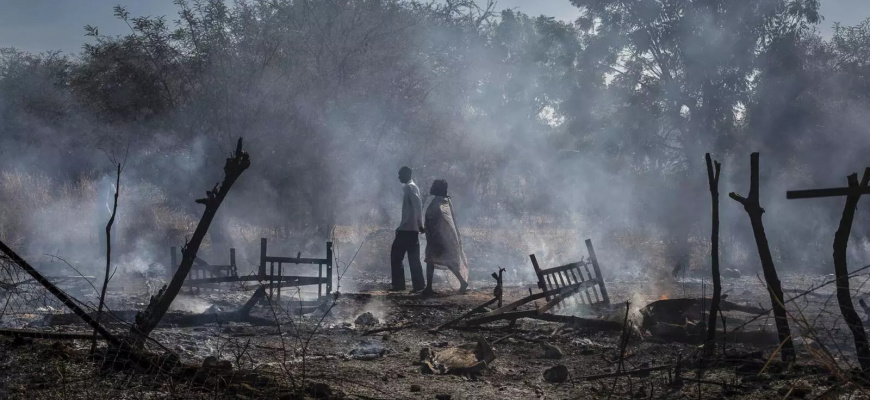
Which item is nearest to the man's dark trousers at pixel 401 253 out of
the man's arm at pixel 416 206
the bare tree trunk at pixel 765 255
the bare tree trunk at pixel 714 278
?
the man's arm at pixel 416 206

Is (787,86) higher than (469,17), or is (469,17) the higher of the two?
(469,17)

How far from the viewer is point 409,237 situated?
37.2 ft

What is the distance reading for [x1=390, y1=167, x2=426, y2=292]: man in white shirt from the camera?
36.8 feet

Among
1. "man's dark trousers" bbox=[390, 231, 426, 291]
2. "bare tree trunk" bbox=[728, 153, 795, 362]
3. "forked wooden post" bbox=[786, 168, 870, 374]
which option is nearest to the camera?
"forked wooden post" bbox=[786, 168, 870, 374]

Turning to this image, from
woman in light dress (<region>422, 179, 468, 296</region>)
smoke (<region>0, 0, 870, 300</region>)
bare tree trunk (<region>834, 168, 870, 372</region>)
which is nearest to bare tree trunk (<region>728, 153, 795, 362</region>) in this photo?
bare tree trunk (<region>834, 168, 870, 372</region>)

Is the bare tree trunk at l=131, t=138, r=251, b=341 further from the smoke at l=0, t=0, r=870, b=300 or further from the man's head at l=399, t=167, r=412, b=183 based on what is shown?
the smoke at l=0, t=0, r=870, b=300

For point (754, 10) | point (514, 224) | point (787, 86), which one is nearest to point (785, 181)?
point (787, 86)

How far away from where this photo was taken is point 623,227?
22469 millimetres

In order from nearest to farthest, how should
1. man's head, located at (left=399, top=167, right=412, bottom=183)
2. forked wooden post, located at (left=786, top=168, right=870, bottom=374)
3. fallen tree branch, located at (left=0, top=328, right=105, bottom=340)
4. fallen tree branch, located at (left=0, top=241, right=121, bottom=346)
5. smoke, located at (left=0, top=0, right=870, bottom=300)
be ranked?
1. fallen tree branch, located at (left=0, top=241, right=121, bottom=346)
2. forked wooden post, located at (left=786, top=168, right=870, bottom=374)
3. fallen tree branch, located at (left=0, top=328, right=105, bottom=340)
4. man's head, located at (left=399, top=167, right=412, bottom=183)
5. smoke, located at (left=0, top=0, right=870, bottom=300)

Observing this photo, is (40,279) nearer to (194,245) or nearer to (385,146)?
(194,245)

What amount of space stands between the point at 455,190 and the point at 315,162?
9.56 meters

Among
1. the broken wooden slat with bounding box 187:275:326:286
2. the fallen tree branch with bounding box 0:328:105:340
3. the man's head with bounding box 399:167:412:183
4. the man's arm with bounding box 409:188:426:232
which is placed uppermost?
the man's head with bounding box 399:167:412:183

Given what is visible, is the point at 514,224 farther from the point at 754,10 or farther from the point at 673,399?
the point at 673,399

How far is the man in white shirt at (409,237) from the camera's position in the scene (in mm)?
11227
